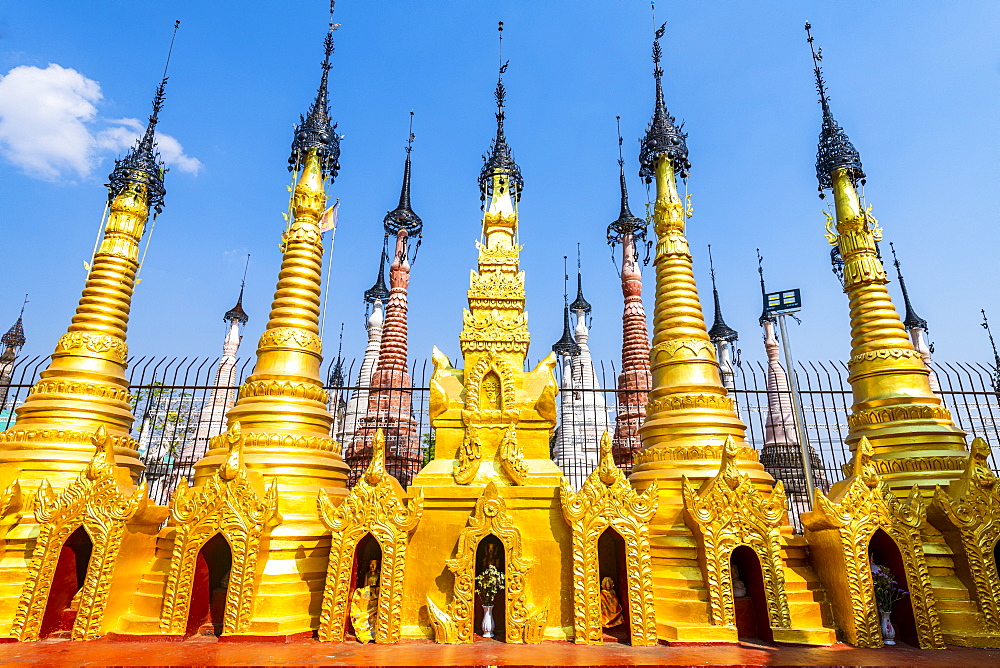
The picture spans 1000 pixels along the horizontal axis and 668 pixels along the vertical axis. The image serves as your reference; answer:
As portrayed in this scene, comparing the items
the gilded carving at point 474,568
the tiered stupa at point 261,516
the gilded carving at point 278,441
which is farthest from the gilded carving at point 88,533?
the gilded carving at point 474,568

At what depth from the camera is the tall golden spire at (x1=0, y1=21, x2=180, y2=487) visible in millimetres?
9359

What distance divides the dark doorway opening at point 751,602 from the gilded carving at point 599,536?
139 cm

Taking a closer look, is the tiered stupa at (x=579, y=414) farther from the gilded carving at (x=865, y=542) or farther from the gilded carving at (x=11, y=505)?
the gilded carving at (x=11, y=505)

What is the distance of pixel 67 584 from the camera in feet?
27.2

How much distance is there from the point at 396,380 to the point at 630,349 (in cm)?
775

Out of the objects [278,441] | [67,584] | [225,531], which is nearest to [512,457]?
[278,441]

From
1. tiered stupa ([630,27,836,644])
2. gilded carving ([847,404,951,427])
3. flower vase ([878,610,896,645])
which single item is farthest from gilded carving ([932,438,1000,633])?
tiered stupa ([630,27,836,644])

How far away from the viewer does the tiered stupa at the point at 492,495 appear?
7.75 metres

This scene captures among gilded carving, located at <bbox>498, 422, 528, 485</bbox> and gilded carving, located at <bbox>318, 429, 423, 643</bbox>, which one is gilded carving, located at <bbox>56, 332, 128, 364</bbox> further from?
gilded carving, located at <bbox>498, 422, 528, 485</bbox>

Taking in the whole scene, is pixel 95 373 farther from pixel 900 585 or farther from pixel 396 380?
pixel 900 585

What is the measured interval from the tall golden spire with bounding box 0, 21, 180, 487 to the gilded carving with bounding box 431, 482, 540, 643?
6.33 meters

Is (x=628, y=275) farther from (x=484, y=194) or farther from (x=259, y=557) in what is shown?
(x=259, y=557)

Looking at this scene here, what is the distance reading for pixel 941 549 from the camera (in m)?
8.25

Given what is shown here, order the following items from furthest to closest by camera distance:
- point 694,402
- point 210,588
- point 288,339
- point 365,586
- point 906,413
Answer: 1. point 288,339
2. point 694,402
3. point 906,413
4. point 210,588
5. point 365,586
